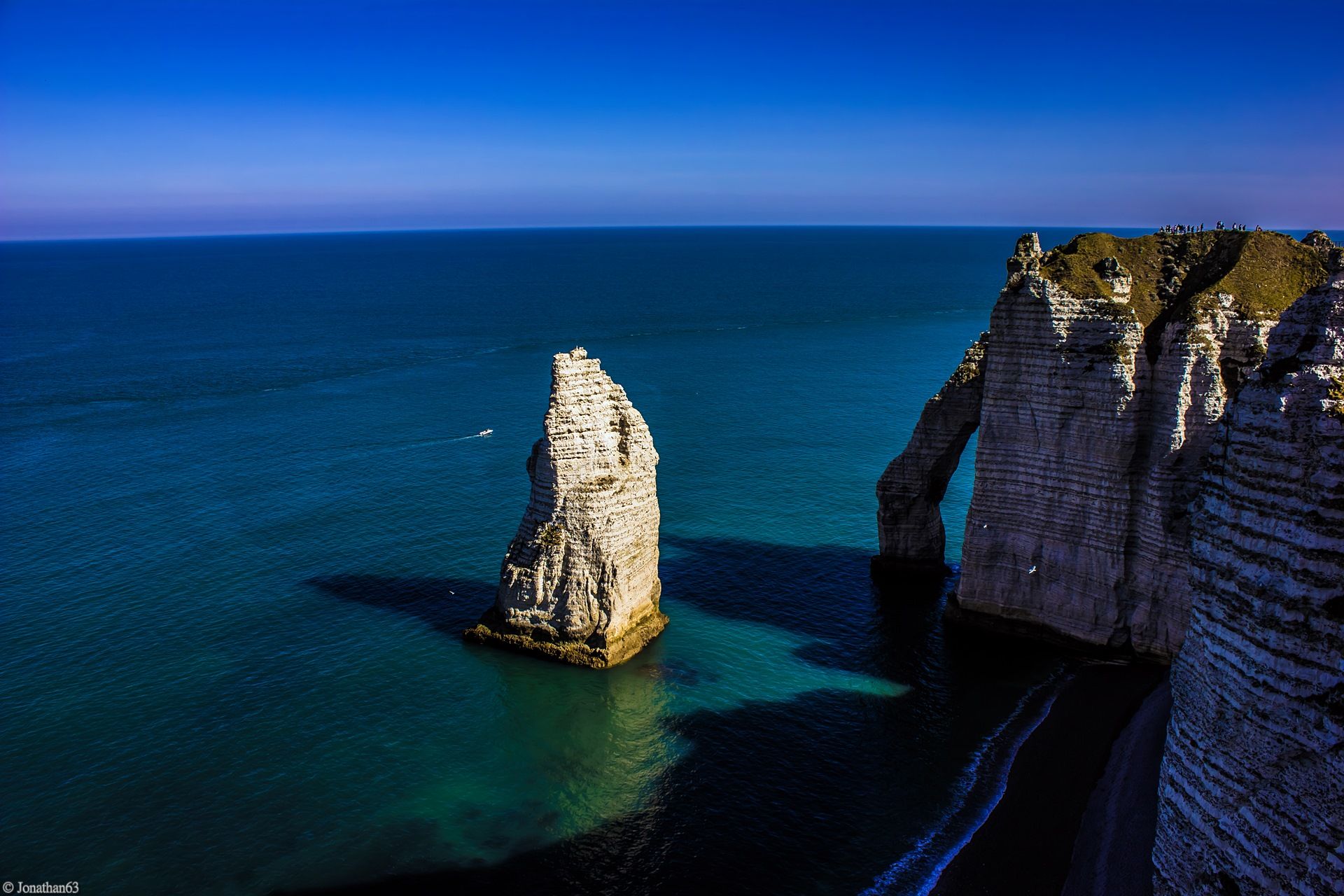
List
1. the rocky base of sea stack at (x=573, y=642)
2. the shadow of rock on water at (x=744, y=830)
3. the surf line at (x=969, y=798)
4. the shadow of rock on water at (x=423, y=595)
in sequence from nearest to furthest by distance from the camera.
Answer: the surf line at (x=969, y=798) < the shadow of rock on water at (x=744, y=830) < the rocky base of sea stack at (x=573, y=642) < the shadow of rock on water at (x=423, y=595)

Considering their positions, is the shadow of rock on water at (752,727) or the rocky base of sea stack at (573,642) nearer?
the shadow of rock on water at (752,727)

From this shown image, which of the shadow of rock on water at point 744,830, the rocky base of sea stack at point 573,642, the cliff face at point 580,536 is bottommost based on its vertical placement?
the shadow of rock on water at point 744,830

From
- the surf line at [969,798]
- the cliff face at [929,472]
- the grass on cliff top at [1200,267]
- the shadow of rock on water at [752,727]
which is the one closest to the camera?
the surf line at [969,798]

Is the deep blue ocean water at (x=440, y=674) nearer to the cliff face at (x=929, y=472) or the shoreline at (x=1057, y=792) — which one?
the shoreline at (x=1057, y=792)

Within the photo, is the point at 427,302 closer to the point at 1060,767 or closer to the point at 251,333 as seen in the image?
the point at 251,333

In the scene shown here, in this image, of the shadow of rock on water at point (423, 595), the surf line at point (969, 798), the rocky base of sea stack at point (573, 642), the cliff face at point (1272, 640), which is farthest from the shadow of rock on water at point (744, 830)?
the shadow of rock on water at point (423, 595)

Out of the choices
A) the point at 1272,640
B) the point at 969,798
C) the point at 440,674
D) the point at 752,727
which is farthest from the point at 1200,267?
the point at 440,674

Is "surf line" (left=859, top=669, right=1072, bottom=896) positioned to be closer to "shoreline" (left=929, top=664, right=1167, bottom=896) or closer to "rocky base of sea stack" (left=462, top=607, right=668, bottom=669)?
"shoreline" (left=929, top=664, right=1167, bottom=896)

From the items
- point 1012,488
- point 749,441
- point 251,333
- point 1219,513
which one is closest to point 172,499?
point 749,441
